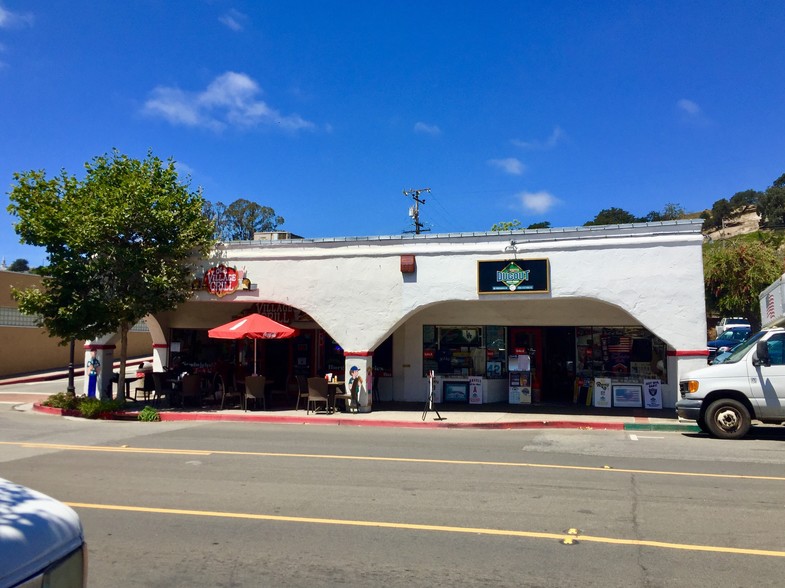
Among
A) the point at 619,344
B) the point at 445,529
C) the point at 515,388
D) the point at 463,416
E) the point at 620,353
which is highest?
the point at 619,344

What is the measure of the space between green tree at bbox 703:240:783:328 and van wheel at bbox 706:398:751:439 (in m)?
20.2

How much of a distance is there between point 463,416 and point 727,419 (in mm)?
6176

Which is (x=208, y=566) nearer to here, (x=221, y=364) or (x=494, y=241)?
(x=494, y=241)

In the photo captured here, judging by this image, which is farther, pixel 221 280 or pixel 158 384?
pixel 158 384

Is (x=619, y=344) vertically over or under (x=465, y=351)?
over

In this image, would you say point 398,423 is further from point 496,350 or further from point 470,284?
point 496,350

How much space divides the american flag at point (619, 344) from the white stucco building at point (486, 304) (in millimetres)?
29

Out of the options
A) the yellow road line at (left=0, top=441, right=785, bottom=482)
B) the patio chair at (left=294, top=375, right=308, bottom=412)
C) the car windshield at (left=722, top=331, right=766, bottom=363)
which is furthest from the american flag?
the yellow road line at (left=0, top=441, right=785, bottom=482)

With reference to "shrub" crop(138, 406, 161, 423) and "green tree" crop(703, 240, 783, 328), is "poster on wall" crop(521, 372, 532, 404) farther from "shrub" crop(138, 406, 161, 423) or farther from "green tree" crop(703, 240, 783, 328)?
"green tree" crop(703, 240, 783, 328)

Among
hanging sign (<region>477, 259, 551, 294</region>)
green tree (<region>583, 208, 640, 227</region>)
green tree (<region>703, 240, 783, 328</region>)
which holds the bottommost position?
hanging sign (<region>477, 259, 551, 294</region>)

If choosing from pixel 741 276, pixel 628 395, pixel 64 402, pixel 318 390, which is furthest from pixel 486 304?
pixel 741 276

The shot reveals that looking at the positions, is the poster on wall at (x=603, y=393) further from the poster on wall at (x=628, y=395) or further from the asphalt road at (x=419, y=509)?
the asphalt road at (x=419, y=509)

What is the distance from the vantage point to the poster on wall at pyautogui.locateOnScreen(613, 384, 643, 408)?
17344 mm

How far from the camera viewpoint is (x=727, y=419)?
12266mm
